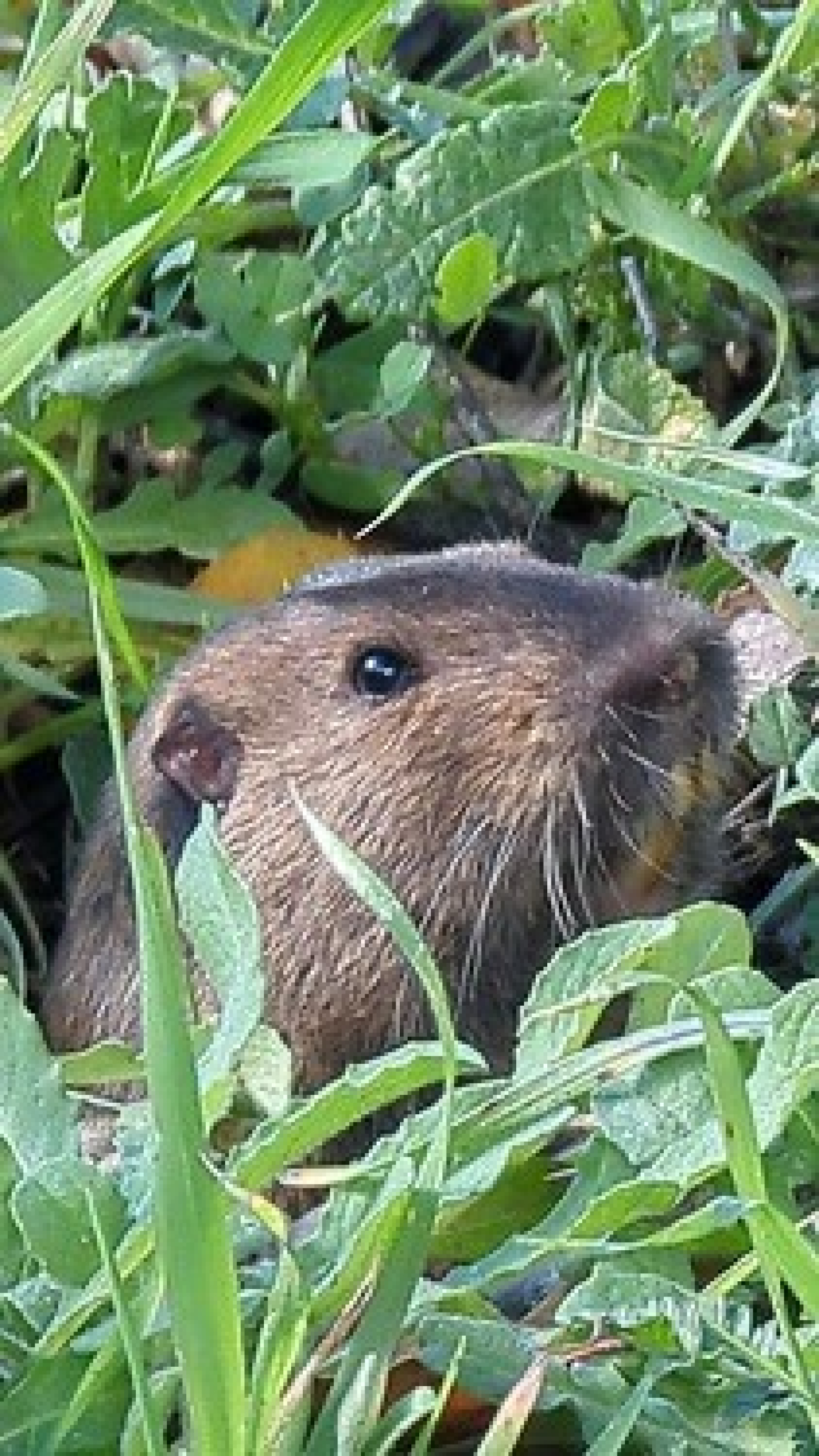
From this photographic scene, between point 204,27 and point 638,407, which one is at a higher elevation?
point 204,27

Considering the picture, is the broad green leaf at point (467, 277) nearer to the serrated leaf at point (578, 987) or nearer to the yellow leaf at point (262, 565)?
the yellow leaf at point (262, 565)

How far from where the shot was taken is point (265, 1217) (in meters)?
2.11

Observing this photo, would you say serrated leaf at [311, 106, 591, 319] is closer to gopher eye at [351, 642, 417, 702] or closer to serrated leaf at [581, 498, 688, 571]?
serrated leaf at [581, 498, 688, 571]

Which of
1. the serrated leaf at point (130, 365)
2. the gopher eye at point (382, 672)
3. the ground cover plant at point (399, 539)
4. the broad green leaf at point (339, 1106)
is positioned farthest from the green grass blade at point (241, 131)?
the serrated leaf at point (130, 365)

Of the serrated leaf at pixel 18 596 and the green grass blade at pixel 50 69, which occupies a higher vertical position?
the green grass blade at pixel 50 69

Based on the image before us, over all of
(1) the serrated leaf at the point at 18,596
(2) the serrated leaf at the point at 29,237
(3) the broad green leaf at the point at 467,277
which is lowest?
(1) the serrated leaf at the point at 18,596

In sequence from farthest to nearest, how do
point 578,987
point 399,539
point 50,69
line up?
point 399,539 → point 50,69 → point 578,987

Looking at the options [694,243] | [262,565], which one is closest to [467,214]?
[694,243]

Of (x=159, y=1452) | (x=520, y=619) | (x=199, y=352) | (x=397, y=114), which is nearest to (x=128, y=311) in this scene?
(x=199, y=352)

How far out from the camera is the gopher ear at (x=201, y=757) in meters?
3.16

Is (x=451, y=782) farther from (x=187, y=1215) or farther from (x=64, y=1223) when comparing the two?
(x=187, y=1215)

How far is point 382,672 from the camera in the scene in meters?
3.05

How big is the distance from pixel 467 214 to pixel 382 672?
53cm

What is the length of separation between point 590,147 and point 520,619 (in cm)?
57
